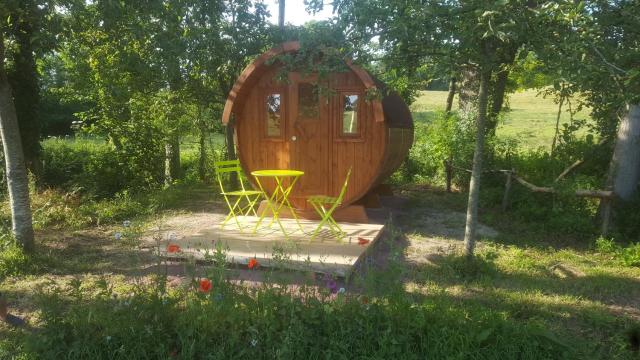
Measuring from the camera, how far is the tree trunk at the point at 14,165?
226 inches

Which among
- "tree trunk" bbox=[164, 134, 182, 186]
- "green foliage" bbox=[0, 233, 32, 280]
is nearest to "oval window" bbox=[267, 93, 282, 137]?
"tree trunk" bbox=[164, 134, 182, 186]

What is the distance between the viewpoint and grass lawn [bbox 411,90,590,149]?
12.2 m

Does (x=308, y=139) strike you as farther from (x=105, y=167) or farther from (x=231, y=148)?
(x=105, y=167)

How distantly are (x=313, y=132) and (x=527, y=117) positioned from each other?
55.8 ft

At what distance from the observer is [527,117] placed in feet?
72.6

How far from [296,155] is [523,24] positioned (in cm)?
530

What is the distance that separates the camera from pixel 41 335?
3457mm

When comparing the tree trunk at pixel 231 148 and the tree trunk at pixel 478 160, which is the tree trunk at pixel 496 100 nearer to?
the tree trunk at pixel 478 160

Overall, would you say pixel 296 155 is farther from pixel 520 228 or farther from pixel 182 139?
pixel 182 139

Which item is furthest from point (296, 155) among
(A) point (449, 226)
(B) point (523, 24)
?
(B) point (523, 24)

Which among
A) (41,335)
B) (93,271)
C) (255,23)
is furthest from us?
(255,23)

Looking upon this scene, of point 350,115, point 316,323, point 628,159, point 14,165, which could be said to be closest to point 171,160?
point 350,115

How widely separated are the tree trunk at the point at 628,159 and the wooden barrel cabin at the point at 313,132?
3.61 m

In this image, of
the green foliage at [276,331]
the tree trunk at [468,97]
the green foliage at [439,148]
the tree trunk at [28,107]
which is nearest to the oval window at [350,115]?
the green foliage at [439,148]
